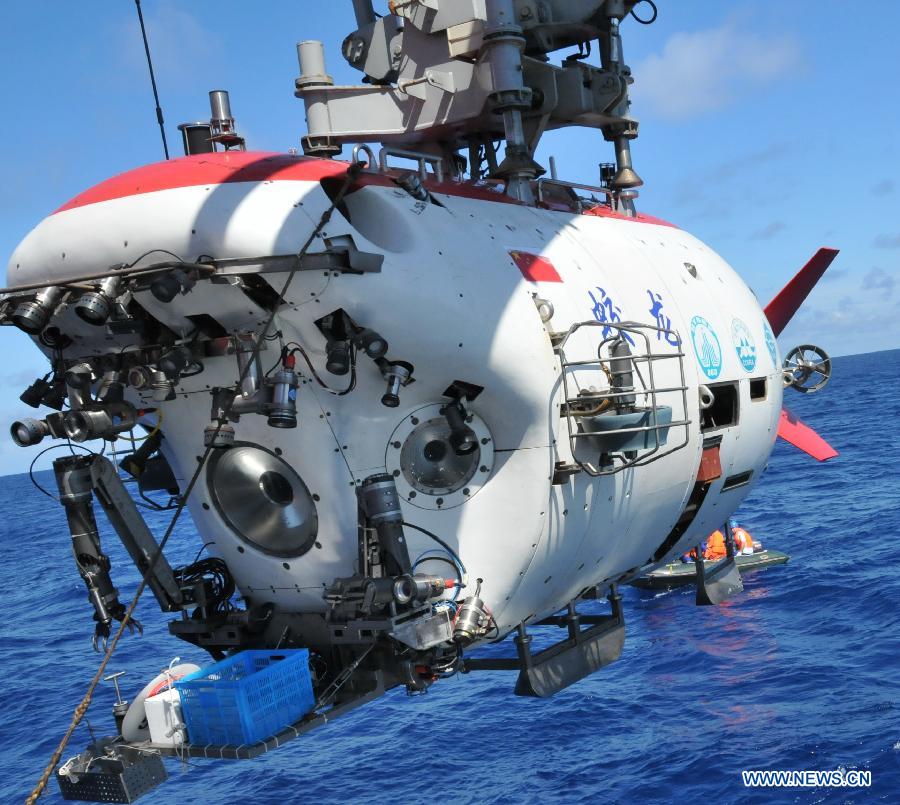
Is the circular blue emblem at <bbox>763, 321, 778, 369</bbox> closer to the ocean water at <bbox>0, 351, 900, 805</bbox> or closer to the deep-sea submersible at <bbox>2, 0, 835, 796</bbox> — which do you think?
the deep-sea submersible at <bbox>2, 0, 835, 796</bbox>

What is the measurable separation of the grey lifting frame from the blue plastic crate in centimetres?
164

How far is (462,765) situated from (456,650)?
14909 mm

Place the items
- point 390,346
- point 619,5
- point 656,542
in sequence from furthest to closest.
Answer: point 619,5, point 656,542, point 390,346

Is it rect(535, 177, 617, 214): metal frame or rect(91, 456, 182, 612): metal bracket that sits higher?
rect(535, 177, 617, 214): metal frame

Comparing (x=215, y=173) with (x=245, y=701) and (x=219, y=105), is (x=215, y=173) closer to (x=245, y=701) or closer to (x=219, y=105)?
(x=219, y=105)

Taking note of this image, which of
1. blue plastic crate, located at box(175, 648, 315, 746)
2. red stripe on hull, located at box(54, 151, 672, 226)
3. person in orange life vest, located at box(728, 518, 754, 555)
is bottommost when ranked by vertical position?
person in orange life vest, located at box(728, 518, 754, 555)

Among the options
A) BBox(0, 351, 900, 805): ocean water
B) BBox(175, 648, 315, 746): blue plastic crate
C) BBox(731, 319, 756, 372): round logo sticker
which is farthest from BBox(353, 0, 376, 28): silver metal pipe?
BBox(0, 351, 900, 805): ocean water

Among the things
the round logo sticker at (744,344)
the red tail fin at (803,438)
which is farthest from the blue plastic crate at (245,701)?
the red tail fin at (803,438)

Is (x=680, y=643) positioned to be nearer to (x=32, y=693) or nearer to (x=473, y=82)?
(x=32, y=693)

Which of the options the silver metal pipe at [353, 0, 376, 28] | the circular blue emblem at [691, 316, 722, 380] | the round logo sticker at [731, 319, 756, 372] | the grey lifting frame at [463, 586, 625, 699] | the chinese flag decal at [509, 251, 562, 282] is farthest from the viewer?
the silver metal pipe at [353, 0, 376, 28]

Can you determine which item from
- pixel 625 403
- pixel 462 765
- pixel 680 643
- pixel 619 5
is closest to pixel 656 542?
pixel 625 403

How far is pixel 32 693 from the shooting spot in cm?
3266

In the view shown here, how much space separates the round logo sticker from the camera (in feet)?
41.6

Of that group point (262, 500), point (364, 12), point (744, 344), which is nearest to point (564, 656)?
point (262, 500)
